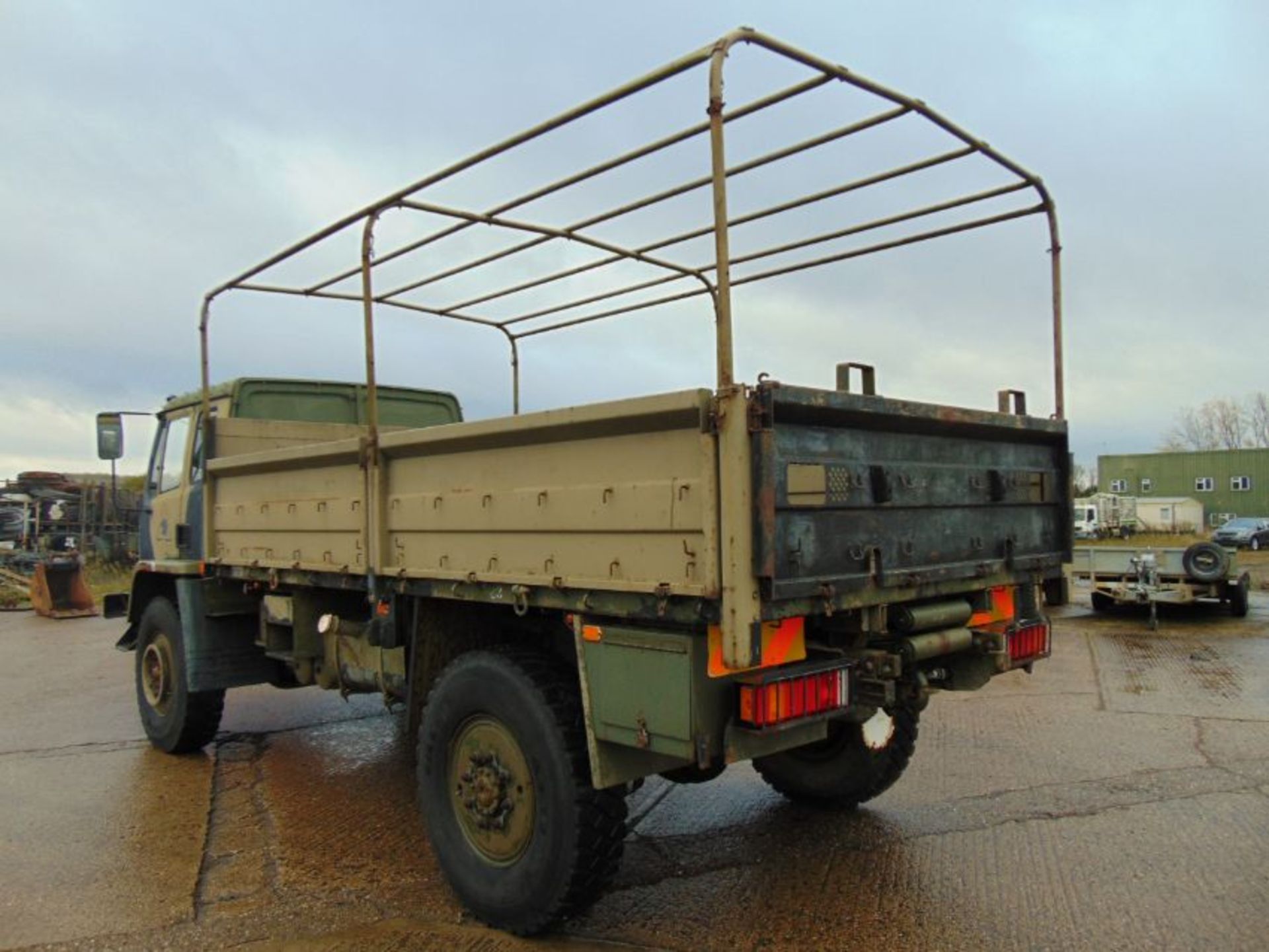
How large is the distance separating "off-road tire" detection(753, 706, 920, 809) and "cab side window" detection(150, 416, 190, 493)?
416 cm

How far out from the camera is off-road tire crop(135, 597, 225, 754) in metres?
5.83

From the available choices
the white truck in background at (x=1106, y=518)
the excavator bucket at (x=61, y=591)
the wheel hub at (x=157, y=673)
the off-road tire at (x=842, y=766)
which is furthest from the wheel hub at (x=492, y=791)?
the white truck in background at (x=1106, y=518)

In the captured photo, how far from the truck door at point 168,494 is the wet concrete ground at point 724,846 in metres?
1.33

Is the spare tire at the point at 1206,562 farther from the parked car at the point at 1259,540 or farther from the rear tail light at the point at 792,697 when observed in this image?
the parked car at the point at 1259,540

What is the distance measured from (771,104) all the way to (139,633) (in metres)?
5.38

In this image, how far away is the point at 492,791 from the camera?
347 cm

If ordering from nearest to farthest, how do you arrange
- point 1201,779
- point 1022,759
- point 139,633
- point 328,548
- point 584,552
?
point 584,552 → point 328,548 → point 1201,779 → point 1022,759 → point 139,633

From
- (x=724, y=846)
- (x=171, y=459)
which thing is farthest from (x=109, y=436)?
(x=724, y=846)

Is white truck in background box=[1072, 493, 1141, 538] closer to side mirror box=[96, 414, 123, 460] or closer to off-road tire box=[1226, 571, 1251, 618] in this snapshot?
off-road tire box=[1226, 571, 1251, 618]

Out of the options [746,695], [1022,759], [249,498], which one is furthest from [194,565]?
[1022,759]

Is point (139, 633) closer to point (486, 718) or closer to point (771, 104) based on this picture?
point (486, 718)

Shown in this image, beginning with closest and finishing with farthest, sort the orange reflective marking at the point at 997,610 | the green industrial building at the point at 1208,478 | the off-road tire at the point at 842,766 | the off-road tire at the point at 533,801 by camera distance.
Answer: the off-road tire at the point at 533,801 → the orange reflective marking at the point at 997,610 → the off-road tire at the point at 842,766 → the green industrial building at the point at 1208,478

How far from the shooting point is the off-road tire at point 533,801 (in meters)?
3.17

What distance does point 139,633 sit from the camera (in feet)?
20.9
